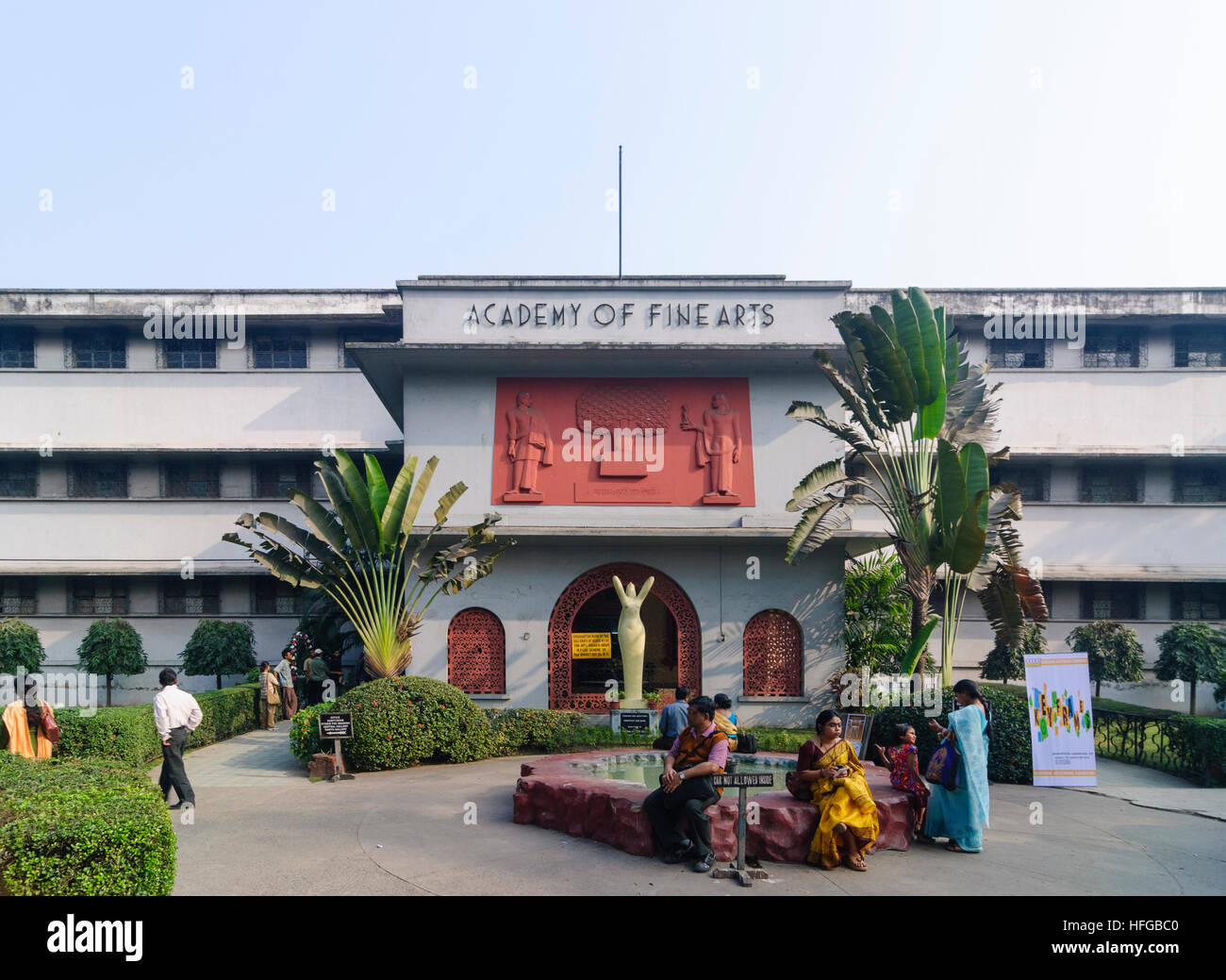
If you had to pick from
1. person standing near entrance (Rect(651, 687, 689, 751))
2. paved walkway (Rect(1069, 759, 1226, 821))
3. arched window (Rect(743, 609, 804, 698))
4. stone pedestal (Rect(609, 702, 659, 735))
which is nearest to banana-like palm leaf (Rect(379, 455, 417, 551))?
stone pedestal (Rect(609, 702, 659, 735))

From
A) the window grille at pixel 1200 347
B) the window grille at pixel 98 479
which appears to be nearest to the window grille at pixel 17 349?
the window grille at pixel 98 479

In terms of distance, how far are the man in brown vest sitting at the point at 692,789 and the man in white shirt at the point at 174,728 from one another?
19.0ft

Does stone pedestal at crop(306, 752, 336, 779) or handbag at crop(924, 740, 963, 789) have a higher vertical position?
handbag at crop(924, 740, 963, 789)

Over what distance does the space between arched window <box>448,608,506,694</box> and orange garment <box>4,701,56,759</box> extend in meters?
7.53

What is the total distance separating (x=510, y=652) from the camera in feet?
57.1

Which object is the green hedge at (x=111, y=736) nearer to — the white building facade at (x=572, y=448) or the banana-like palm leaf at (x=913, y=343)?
the white building facade at (x=572, y=448)

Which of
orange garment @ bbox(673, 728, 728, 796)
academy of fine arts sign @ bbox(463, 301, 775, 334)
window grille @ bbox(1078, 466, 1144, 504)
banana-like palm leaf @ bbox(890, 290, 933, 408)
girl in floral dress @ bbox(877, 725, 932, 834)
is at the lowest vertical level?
girl in floral dress @ bbox(877, 725, 932, 834)

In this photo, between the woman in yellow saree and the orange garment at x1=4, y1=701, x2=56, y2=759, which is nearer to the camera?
the woman in yellow saree

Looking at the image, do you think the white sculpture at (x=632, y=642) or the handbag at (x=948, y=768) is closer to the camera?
the handbag at (x=948, y=768)

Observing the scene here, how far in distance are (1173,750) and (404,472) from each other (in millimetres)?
13121

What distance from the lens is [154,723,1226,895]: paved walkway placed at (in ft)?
24.4

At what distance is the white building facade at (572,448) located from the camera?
1756 centimetres

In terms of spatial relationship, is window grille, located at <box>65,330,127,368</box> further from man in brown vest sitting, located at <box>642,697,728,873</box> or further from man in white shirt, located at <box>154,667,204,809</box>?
man in brown vest sitting, located at <box>642,697,728,873</box>

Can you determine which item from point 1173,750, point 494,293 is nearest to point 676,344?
point 494,293
